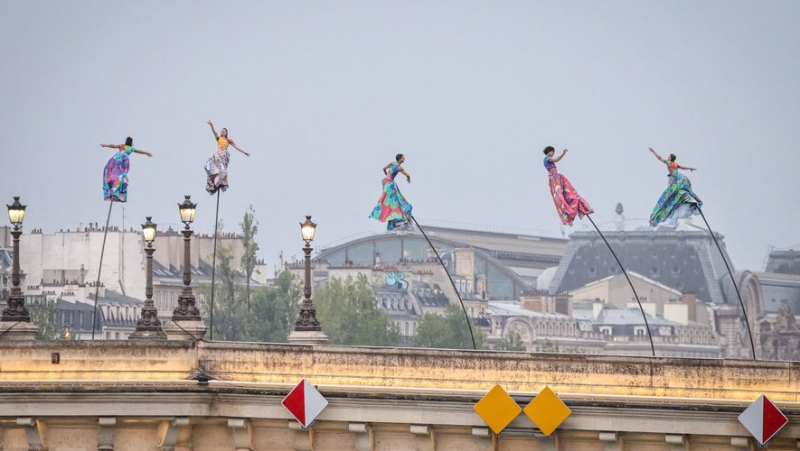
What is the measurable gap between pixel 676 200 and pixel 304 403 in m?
11.2

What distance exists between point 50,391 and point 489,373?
7.62m

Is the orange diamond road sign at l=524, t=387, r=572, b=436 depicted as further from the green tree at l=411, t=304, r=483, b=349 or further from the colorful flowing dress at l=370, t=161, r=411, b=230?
the green tree at l=411, t=304, r=483, b=349

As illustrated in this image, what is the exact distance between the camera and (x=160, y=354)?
4775cm

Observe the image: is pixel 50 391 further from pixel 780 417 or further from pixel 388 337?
pixel 388 337

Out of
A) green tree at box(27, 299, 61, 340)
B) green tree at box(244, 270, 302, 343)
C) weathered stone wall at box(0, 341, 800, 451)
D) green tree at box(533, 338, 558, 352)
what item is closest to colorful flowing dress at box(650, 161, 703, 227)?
weathered stone wall at box(0, 341, 800, 451)

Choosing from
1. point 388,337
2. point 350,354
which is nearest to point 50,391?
point 350,354

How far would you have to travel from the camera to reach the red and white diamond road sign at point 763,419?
4251 cm

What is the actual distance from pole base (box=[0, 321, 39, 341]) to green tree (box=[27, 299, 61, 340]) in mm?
73564

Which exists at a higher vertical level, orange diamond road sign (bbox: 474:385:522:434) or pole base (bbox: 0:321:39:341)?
pole base (bbox: 0:321:39:341)

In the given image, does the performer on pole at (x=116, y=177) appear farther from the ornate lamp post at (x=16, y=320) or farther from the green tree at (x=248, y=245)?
the green tree at (x=248, y=245)

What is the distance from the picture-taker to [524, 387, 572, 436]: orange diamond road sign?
144ft

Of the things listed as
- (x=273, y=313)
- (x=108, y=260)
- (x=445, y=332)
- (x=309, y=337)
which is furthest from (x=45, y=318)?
(x=309, y=337)

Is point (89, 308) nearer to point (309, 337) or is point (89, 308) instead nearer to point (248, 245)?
point (248, 245)

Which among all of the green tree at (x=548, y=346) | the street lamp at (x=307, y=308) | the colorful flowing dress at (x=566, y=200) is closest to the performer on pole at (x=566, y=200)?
the colorful flowing dress at (x=566, y=200)
